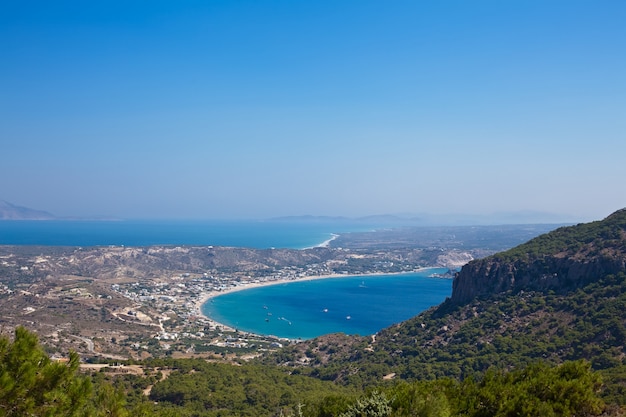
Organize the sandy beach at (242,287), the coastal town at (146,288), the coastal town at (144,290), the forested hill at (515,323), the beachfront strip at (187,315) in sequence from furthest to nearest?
1. the sandy beach at (242,287)
2. the beachfront strip at (187,315)
3. the coastal town at (144,290)
4. the coastal town at (146,288)
5. the forested hill at (515,323)

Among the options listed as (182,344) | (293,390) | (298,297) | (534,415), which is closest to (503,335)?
(293,390)

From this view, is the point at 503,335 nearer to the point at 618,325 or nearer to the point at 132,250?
the point at 618,325

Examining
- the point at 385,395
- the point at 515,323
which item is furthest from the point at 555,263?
the point at 385,395

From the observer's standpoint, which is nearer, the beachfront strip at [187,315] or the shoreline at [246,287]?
the beachfront strip at [187,315]

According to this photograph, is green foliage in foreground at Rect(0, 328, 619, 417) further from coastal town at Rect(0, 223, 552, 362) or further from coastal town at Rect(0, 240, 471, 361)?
coastal town at Rect(0, 240, 471, 361)

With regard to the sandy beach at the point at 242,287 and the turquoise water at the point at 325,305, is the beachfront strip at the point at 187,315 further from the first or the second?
the turquoise water at the point at 325,305

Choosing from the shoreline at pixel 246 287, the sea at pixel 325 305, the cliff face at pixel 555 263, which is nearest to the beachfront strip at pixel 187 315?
the shoreline at pixel 246 287
